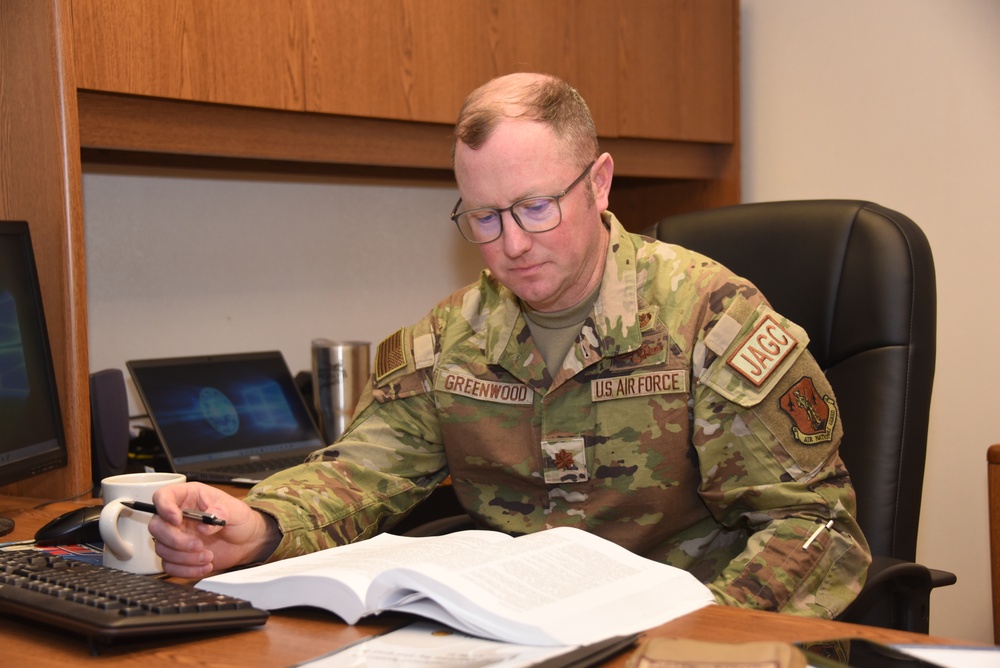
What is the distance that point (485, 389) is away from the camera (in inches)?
59.6

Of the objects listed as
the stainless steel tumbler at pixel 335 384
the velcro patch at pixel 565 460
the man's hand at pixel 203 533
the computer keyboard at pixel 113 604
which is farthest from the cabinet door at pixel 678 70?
the computer keyboard at pixel 113 604

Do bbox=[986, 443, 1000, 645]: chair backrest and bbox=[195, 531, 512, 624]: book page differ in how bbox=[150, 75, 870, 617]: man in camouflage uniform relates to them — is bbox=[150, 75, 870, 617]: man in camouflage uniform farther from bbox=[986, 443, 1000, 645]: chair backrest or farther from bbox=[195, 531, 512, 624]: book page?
bbox=[986, 443, 1000, 645]: chair backrest

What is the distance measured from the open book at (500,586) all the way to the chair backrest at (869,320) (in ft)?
1.92

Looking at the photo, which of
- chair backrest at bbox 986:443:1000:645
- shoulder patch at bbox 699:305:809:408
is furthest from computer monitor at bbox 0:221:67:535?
chair backrest at bbox 986:443:1000:645

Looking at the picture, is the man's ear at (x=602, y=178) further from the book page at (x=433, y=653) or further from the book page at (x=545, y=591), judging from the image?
the book page at (x=433, y=653)

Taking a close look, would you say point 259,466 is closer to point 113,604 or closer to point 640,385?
point 640,385

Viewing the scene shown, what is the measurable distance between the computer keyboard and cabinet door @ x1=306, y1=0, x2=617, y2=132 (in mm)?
1100

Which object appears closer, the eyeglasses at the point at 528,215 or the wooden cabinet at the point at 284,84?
the eyeglasses at the point at 528,215

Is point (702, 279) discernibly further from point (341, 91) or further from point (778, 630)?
point (341, 91)

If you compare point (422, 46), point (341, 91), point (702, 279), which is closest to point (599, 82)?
point (422, 46)

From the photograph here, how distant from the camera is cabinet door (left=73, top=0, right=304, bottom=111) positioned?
160 cm

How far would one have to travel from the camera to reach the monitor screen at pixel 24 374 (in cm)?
149

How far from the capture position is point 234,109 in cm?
183

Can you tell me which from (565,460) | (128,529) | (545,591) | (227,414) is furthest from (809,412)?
(227,414)
